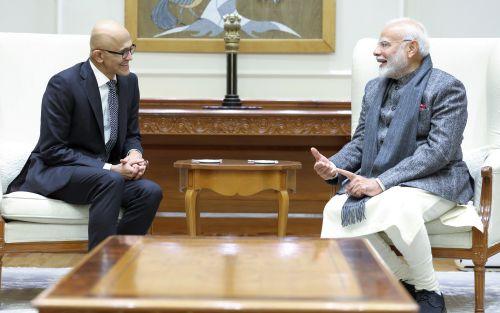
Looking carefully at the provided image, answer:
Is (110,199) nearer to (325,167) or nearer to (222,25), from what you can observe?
(325,167)

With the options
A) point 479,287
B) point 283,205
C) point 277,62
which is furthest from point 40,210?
point 277,62

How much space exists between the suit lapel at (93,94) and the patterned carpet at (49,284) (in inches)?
36.0

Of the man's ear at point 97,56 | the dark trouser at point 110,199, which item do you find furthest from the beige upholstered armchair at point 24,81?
the man's ear at point 97,56

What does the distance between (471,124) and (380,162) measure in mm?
849

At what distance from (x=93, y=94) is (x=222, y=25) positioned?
224cm

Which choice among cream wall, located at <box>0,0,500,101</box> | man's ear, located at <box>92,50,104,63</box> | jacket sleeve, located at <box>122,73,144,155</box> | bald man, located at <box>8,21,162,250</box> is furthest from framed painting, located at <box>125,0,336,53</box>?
man's ear, located at <box>92,50,104,63</box>

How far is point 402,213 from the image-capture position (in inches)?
150

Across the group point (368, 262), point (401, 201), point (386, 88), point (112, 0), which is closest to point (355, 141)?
point (386, 88)

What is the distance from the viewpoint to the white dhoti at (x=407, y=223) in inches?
150

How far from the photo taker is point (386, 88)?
4383 mm

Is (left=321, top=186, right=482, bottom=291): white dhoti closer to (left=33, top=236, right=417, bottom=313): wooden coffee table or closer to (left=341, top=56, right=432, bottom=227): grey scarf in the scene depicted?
(left=341, top=56, right=432, bottom=227): grey scarf

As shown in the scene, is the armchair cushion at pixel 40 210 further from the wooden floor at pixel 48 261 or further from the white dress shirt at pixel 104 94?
the wooden floor at pixel 48 261

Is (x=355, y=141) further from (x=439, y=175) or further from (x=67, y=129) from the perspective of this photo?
(x=67, y=129)

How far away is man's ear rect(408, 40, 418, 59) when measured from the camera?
14.1 ft
